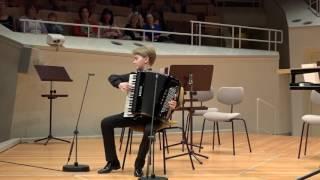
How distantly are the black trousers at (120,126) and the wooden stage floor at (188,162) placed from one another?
7.6 inches

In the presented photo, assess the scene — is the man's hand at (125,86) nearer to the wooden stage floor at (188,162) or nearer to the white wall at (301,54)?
the wooden stage floor at (188,162)

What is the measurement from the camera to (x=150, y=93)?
476 cm

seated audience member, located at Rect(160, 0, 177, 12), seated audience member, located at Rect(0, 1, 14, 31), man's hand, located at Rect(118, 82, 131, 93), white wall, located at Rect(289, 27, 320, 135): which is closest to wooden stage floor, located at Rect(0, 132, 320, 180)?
man's hand, located at Rect(118, 82, 131, 93)

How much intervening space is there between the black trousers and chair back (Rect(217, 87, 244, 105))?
2628 millimetres

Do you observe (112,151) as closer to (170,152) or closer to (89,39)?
(170,152)

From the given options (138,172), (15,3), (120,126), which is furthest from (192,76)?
(15,3)

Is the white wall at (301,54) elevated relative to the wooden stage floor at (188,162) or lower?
elevated

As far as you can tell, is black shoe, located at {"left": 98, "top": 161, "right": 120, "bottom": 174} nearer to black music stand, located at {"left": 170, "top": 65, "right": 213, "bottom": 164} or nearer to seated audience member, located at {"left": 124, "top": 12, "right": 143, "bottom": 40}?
black music stand, located at {"left": 170, "top": 65, "right": 213, "bottom": 164}

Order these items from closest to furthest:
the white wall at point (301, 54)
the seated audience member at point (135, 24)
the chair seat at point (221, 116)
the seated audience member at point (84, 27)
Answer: the chair seat at point (221, 116), the seated audience member at point (84, 27), the seated audience member at point (135, 24), the white wall at point (301, 54)

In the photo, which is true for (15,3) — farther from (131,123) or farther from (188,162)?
(131,123)

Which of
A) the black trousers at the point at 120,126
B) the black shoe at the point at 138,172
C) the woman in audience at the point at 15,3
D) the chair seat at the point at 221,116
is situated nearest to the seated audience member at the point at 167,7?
the woman in audience at the point at 15,3

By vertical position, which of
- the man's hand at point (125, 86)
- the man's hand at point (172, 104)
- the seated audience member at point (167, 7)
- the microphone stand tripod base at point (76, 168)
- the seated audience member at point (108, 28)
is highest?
the seated audience member at point (167, 7)

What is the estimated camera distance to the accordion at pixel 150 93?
473 cm

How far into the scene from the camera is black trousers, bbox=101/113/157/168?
494cm
